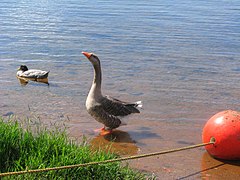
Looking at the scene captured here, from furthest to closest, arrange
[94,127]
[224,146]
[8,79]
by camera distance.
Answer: [8,79]
[94,127]
[224,146]

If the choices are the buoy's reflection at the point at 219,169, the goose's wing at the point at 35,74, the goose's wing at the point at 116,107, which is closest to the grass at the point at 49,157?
the buoy's reflection at the point at 219,169

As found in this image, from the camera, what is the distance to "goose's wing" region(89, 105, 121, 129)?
8.38m

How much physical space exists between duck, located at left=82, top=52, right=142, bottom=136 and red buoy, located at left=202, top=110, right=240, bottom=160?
1927 millimetres

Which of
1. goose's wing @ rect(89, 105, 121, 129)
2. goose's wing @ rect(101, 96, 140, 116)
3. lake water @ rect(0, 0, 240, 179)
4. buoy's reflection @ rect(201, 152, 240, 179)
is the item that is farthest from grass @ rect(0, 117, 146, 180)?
goose's wing @ rect(101, 96, 140, 116)

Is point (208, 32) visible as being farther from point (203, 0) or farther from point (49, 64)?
point (203, 0)

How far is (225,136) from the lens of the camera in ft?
23.1

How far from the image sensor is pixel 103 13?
27.7 m

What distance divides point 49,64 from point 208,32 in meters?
10.1

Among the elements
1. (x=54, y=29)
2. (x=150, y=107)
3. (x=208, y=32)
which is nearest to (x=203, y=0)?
(x=208, y=32)

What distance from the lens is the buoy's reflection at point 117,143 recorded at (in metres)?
7.92

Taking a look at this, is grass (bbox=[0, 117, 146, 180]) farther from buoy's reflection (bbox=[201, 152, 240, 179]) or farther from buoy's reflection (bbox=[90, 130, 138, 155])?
buoy's reflection (bbox=[90, 130, 138, 155])

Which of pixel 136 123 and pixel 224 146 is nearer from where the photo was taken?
pixel 224 146

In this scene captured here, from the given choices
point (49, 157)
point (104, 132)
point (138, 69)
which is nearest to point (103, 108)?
point (104, 132)

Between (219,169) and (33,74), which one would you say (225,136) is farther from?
(33,74)
